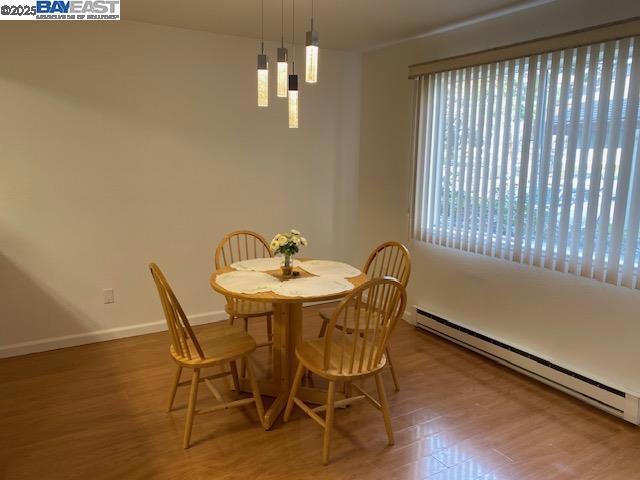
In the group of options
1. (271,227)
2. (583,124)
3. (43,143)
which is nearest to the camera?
(583,124)

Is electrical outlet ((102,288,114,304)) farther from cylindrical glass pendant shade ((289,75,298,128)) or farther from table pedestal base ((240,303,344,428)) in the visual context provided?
cylindrical glass pendant shade ((289,75,298,128))

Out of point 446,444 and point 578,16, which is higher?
point 578,16

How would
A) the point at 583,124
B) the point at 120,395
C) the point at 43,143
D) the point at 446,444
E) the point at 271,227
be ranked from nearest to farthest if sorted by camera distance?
the point at 446,444 < the point at 583,124 < the point at 120,395 < the point at 43,143 < the point at 271,227

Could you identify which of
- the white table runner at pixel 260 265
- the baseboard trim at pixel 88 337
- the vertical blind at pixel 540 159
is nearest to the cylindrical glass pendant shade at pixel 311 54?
the white table runner at pixel 260 265

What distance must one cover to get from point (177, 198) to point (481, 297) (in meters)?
2.55

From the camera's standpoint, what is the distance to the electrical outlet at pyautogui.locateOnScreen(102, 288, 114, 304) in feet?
11.9

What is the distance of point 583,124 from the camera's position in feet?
8.60

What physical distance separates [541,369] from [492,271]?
73cm

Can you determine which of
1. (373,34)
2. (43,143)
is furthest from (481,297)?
(43,143)

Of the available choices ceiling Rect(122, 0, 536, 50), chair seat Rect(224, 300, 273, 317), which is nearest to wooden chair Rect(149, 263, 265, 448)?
chair seat Rect(224, 300, 273, 317)

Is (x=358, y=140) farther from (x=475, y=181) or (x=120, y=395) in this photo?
(x=120, y=395)

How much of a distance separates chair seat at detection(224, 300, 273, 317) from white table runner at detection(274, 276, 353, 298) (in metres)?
0.45

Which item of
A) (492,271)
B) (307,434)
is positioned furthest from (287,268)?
(492,271)

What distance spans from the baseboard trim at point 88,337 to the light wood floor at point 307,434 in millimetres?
194
